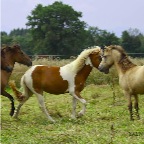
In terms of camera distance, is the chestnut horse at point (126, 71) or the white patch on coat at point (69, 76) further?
the white patch on coat at point (69, 76)

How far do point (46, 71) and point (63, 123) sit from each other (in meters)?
1.34

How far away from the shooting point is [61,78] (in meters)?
8.39

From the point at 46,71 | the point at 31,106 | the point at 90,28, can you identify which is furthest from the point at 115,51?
the point at 90,28

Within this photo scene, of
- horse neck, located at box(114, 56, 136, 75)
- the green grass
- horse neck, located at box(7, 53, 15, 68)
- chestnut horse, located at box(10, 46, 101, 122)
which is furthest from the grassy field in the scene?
horse neck, located at box(7, 53, 15, 68)

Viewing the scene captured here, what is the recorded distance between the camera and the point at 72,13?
→ 2370 inches

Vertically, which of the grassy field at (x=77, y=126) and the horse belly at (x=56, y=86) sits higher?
the horse belly at (x=56, y=86)

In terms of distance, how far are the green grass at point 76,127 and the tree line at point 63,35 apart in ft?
135

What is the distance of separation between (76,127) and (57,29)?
49467mm

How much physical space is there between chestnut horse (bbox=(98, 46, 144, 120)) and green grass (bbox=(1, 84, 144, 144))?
1.96 feet

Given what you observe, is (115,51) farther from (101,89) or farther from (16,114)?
(101,89)

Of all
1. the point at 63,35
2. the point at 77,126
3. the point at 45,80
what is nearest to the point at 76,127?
the point at 77,126

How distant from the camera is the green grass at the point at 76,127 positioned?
5.84 meters

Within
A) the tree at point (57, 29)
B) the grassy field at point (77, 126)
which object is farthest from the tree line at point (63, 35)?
the grassy field at point (77, 126)

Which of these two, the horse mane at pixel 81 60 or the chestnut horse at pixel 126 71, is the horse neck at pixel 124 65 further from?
the horse mane at pixel 81 60
